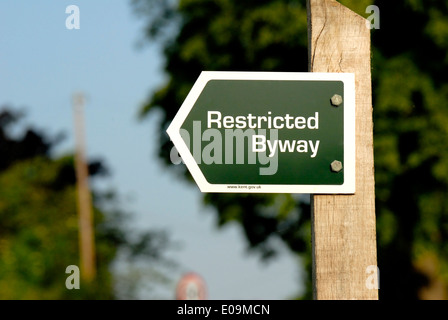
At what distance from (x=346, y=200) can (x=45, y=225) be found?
39.4 meters

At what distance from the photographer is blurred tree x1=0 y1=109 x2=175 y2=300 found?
1223 inches

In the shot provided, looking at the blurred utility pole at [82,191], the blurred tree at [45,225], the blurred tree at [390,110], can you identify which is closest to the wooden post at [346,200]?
the blurred tree at [390,110]

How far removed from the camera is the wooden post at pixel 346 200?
3.34m

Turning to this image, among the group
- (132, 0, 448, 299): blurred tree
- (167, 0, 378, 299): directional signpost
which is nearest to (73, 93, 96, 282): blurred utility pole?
(132, 0, 448, 299): blurred tree

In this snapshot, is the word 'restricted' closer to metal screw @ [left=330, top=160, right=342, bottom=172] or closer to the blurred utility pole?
metal screw @ [left=330, top=160, right=342, bottom=172]

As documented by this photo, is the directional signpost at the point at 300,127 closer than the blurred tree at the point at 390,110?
Yes

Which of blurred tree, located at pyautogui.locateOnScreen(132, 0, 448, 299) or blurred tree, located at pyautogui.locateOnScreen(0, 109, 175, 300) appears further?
blurred tree, located at pyautogui.locateOnScreen(0, 109, 175, 300)

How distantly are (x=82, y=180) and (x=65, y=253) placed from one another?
Result: 3.70 m

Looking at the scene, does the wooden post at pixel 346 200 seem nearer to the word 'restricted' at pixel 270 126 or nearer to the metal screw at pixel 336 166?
the metal screw at pixel 336 166

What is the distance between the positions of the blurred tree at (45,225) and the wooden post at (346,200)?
2586 centimetres

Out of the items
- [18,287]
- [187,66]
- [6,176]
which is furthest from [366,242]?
[6,176]

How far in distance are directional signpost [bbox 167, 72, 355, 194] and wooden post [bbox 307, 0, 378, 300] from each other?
4 centimetres

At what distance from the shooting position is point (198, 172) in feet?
11.5

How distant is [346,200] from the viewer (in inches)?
133
